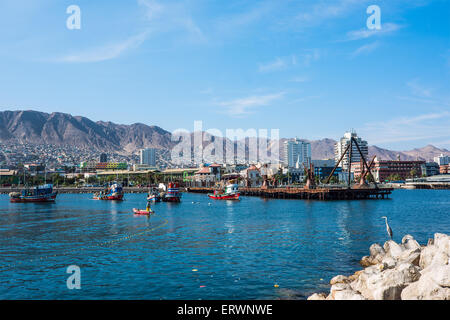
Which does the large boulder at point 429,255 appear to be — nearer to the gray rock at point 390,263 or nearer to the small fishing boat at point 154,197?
the gray rock at point 390,263

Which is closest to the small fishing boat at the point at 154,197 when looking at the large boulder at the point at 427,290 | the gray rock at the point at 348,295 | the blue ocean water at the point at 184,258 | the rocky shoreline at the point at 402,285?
the blue ocean water at the point at 184,258

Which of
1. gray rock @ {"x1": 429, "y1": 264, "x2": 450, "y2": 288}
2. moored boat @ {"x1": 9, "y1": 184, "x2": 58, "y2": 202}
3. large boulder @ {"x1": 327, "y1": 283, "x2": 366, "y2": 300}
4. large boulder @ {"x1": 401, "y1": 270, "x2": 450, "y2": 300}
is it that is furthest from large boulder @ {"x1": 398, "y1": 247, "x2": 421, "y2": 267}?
moored boat @ {"x1": 9, "y1": 184, "x2": 58, "y2": 202}

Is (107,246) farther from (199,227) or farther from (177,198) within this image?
(177,198)

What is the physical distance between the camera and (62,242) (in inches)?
1443

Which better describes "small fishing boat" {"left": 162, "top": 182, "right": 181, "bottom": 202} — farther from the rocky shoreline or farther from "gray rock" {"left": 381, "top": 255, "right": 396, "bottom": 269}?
the rocky shoreline

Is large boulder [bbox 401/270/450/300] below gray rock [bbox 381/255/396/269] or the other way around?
the other way around

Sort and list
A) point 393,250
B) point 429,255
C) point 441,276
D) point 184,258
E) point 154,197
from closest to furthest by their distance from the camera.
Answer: point 441,276 < point 429,255 < point 393,250 < point 184,258 < point 154,197

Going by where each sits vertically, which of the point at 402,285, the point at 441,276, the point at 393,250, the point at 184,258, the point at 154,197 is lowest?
the point at 184,258

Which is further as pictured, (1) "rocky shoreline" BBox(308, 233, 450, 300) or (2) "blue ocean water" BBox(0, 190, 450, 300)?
(2) "blue ocean water" BBox(0, 190, 450, 300)

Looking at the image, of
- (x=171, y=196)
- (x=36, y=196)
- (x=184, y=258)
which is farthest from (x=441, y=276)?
(x=36, y=196)

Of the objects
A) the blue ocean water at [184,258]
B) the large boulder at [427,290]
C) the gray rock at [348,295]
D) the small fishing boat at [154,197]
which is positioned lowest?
the blue ocean water at [184,258]

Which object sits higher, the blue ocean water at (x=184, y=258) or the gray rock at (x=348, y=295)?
the gray rock at (x=348, y=295)

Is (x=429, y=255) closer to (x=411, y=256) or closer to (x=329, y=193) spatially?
(x=411, y=256)
